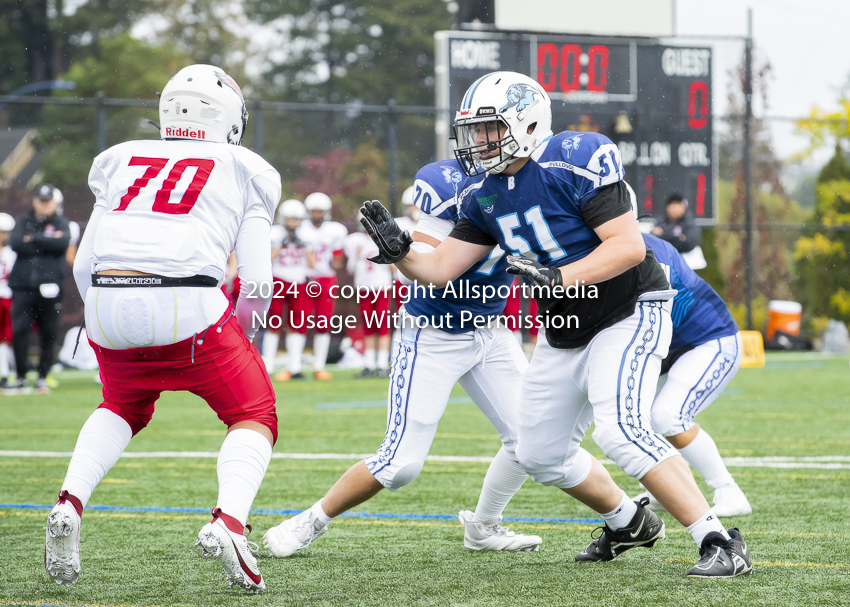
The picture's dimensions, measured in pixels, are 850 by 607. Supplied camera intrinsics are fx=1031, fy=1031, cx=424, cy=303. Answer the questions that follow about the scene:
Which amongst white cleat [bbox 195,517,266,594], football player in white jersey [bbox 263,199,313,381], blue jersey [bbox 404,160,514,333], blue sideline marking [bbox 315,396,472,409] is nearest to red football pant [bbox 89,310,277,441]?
white cleat [bbox 195,517,266,594]

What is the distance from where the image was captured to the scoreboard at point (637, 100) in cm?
1428

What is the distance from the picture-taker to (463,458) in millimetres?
6273

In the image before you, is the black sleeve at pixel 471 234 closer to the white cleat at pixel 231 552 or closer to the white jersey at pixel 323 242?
the white cleat at pixel 231 552

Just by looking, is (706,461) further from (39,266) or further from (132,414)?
(39,266)

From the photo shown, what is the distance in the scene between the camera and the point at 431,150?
2609cm

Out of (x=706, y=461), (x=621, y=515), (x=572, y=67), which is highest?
(x=572, y=67)

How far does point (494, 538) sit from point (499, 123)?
157cm

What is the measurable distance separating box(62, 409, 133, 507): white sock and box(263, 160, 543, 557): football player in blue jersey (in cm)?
75

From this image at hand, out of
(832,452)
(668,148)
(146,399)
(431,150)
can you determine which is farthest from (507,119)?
(431,150)

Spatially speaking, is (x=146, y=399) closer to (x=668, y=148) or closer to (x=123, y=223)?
(x=123, y=223)


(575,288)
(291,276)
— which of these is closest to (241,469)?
(575,288)

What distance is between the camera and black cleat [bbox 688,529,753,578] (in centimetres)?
320

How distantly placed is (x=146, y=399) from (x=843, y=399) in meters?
7.75

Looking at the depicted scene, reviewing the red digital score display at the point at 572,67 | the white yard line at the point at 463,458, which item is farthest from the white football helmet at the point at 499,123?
the red digital score display at the point at 572,67
